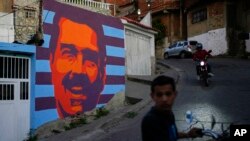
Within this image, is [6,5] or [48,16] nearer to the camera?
[48,16]

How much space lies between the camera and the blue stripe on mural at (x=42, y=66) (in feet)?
41.8

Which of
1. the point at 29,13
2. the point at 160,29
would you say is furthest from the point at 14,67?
the point at 160,29

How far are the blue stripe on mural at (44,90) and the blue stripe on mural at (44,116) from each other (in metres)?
0.46

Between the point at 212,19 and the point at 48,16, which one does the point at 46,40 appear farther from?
the point at 212,19

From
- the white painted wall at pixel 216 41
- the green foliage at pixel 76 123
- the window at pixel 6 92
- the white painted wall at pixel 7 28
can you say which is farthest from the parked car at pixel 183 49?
the window at pixel 6 92

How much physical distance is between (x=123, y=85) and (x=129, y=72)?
11.1ft

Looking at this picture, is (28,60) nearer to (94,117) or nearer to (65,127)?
(65,127)

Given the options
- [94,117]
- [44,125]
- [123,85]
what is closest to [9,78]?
[44,125]

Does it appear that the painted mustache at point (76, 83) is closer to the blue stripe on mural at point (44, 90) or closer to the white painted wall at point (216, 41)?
the blue stripe on mural at point (44, 90)

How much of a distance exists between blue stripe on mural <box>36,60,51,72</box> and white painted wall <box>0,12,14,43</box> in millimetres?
1537

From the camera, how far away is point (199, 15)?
37.9 m

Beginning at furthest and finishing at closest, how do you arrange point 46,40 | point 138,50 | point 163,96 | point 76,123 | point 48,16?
point 138,50 → point 76,123 → point 48,16 → point 46,40 → point 163,96

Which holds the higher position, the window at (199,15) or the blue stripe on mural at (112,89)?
the window at (199,15)

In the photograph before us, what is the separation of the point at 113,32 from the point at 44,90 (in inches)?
186
